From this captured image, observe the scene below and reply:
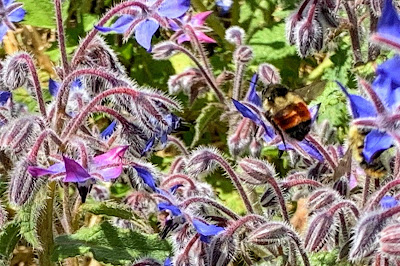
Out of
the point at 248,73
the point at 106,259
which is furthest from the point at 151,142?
the point at 248,73

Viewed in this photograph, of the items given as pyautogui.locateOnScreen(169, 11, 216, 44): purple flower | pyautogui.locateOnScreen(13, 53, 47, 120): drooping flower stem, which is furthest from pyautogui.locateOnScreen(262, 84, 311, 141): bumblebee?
pyautogui.locateOnScreen(169, 11, 216, 44): purple flower

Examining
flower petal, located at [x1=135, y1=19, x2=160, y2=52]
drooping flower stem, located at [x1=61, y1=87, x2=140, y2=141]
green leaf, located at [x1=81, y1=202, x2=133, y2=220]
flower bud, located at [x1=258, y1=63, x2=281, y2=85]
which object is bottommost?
green leaf, located at [x1=81, y1=202, x2=133, y2=220]

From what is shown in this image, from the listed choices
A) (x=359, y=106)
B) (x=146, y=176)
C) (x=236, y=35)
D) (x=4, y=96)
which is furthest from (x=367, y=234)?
(x=236, y=35)

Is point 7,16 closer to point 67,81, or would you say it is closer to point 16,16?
point 16,16

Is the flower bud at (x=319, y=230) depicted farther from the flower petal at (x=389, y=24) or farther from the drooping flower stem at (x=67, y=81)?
the drooping flower stem at (x=67, y=81)

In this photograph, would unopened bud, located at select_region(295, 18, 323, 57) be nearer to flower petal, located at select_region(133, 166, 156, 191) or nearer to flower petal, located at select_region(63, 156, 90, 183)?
flower petal, located at select_region(133, 166, 156, 191)

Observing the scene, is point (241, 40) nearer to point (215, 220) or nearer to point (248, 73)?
point (248, 73)
